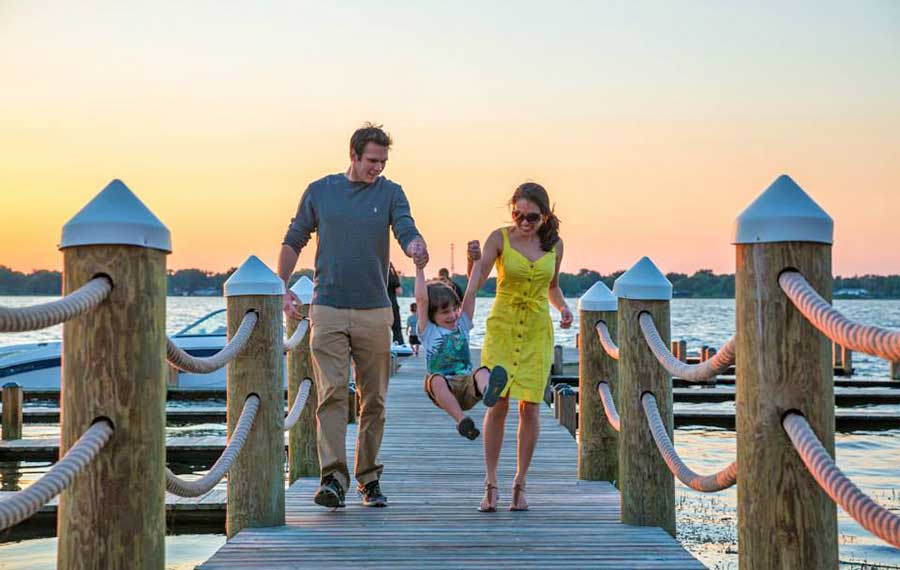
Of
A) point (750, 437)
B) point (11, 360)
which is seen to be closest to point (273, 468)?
point (750, 437)

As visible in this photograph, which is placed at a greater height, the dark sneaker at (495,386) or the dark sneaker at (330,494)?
the dark sneaker at (495,386)

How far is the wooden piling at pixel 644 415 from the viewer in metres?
5.21

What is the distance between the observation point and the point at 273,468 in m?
5.17

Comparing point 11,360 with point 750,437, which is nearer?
point 750,437

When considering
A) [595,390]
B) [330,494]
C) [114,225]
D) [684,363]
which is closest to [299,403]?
[330,494]

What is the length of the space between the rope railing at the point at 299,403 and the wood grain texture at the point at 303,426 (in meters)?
0.08

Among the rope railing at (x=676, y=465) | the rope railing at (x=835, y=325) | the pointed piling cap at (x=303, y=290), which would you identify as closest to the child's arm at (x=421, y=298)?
the pointed piling cap at (x=303, y=290)

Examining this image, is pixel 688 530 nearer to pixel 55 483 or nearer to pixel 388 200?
pixel 388 200

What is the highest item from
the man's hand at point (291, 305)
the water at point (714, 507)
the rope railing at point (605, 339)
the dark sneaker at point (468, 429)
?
the man's hand at point (291, 305)

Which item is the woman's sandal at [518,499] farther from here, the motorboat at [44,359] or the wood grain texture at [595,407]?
the motorboat at [44,359]

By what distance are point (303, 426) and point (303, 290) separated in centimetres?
97

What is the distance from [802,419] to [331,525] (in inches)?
121

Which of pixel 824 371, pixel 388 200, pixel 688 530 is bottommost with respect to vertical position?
pixel 688 530

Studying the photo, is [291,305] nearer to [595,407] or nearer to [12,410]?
[595,407]
